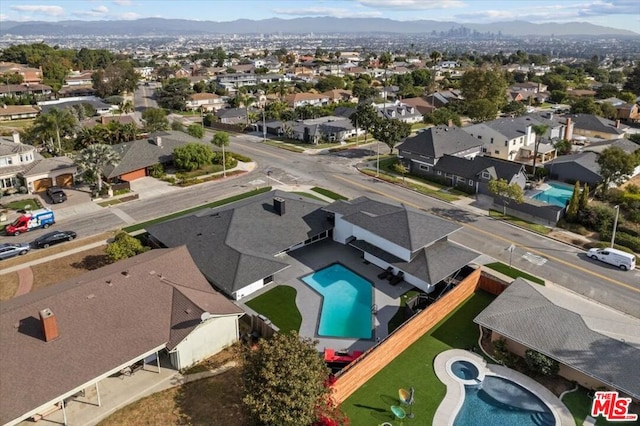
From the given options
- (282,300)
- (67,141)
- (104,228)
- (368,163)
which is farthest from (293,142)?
(282,300)

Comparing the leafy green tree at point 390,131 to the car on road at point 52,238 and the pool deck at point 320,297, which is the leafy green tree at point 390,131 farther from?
the car on road at point 52,238

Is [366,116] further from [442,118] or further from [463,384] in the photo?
[463,384]

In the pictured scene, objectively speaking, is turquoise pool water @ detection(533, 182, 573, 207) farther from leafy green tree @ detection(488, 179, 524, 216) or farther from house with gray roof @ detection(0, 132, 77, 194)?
house with gray roof @ detection(0, 132, 77, 194)

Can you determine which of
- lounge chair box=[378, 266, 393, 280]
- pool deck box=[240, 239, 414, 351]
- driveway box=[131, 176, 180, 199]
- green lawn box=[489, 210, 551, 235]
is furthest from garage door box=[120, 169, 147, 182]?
green lawn box=[489, 210, 551, 235]

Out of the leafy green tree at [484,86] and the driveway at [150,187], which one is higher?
the leafy green tree at [484,86]

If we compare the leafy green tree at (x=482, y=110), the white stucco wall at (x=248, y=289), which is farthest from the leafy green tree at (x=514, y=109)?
the white stucco wall at (x=248, y=289)

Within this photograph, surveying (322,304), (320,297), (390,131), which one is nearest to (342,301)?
(322,304)
